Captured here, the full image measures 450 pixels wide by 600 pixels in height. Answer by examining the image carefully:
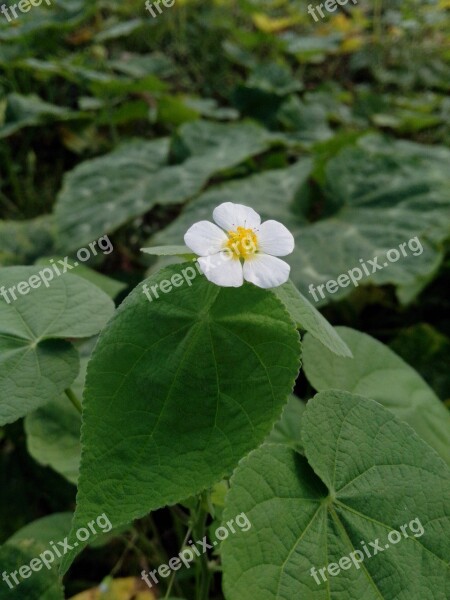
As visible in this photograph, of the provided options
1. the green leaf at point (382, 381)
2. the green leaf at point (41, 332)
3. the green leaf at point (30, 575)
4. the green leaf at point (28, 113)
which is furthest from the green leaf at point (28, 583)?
the green leaf at point (28, 113)

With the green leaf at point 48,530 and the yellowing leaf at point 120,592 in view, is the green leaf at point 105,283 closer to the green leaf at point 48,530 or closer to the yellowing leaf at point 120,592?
the green leaf at point 48,530

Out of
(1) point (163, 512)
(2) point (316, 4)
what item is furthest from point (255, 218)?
(2) point (316, 4)

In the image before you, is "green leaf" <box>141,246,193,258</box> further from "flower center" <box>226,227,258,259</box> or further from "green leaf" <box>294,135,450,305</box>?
"green leaf" <box>294,135,450,305</box>

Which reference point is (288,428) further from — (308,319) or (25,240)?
(25,240)

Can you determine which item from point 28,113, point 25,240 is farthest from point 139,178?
point 28,113

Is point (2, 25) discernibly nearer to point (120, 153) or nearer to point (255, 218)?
point (120, 153)
